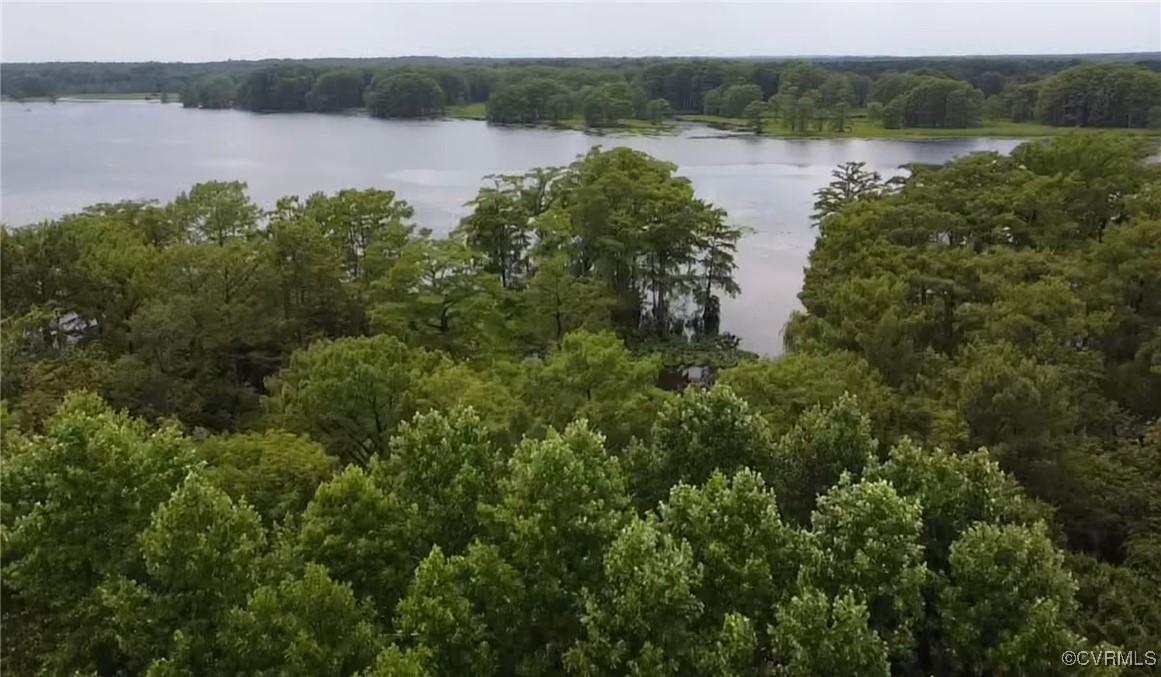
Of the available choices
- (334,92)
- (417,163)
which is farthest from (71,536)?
(334,92)

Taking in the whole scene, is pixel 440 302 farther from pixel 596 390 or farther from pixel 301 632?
pixel 301 632

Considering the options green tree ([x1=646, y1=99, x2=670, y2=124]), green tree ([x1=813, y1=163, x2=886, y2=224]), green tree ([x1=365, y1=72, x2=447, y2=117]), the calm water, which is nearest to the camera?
green tree ([x1=813, y1=163, x2=886, y2=224])

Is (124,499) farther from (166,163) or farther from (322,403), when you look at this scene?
(166,163)

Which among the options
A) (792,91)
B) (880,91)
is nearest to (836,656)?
(792,91)

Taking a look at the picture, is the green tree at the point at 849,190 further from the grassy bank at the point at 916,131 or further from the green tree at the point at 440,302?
the grassy bank at the point at 916,131

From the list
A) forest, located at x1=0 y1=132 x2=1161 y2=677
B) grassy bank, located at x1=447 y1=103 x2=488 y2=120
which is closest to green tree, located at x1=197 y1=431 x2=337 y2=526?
forest, located at x1=0 y1=132 x2=1161 y2=677

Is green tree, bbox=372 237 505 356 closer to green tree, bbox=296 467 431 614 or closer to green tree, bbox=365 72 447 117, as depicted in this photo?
green tree, bbox=296 467 431 614
